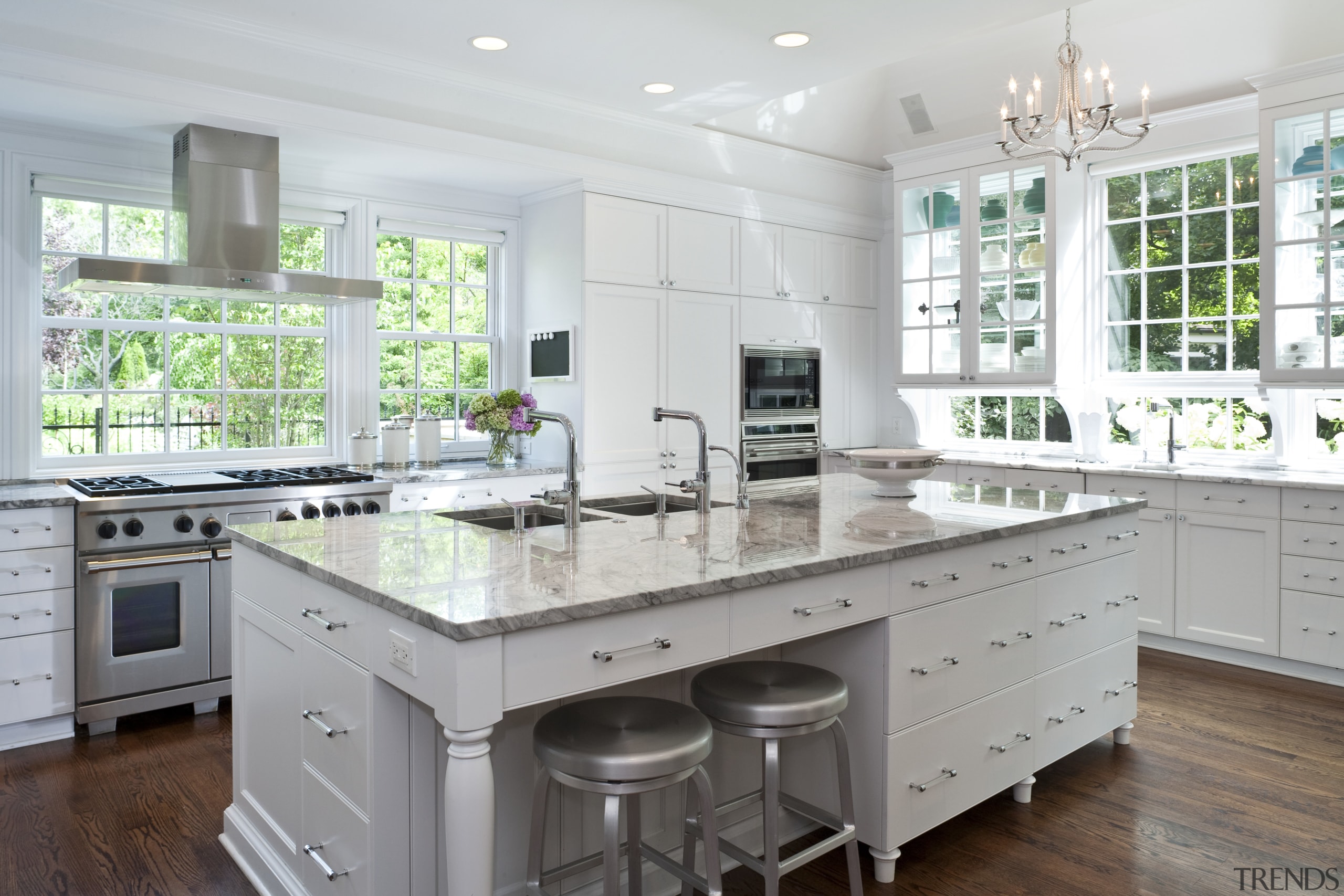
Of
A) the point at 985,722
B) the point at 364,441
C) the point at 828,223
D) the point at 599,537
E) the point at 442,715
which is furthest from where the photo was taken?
the point at 828,223

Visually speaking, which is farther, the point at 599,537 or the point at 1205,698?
the point at 1205,698

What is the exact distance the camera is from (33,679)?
10.8 feet

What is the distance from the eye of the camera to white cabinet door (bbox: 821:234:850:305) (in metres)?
5.97

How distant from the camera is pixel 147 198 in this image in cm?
414

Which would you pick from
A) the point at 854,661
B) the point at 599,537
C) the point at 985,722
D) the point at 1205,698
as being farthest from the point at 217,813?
the point at 1205,698

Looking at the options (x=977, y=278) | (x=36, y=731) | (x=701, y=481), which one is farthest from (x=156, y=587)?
(x=977, y=278)

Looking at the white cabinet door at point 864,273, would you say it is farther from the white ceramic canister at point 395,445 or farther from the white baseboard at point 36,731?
the white baseboard at point 36,731

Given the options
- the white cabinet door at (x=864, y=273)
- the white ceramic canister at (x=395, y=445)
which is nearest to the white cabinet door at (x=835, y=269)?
the white cabinet door at (x=864, y=273)

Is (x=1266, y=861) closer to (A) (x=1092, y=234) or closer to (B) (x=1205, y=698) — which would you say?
(B) (x=1205, y=698)

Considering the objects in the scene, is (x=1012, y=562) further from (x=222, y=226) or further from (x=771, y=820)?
(x=222, y=226)

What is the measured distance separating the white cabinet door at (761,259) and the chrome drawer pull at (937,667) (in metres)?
3.32

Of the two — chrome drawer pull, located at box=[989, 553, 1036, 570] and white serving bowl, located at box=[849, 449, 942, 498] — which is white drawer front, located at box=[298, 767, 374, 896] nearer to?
chrome drawer pull, located at box=[989, 553, 1036, 570]

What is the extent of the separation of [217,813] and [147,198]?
9.13 feet

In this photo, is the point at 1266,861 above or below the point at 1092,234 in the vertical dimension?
below
